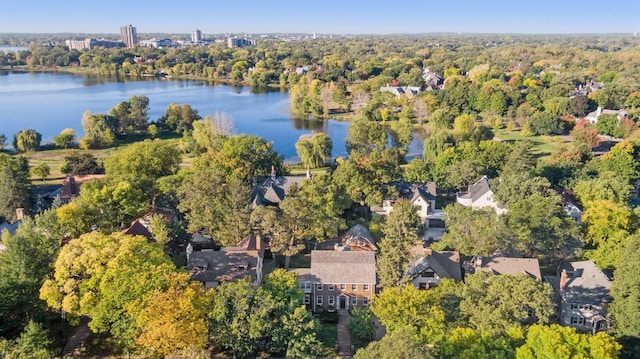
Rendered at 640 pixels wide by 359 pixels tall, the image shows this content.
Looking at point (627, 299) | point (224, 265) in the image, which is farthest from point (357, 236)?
point (627, 299)

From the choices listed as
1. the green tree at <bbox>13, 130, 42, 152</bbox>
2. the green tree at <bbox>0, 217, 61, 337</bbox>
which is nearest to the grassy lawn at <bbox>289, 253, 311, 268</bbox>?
the green tree at <bbox>0, 217, 61, 337</bbox>

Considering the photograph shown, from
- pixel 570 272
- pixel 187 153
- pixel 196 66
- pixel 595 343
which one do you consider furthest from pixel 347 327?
pixel 196 66

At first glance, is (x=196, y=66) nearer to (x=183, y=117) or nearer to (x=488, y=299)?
(x=183, y=117)

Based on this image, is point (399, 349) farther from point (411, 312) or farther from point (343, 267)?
point (343, 267)

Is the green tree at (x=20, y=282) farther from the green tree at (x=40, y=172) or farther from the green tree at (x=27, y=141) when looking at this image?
the green tree at (x=27, y=141)

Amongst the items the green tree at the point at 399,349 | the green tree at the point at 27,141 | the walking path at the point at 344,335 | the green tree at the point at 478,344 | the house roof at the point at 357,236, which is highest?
the green tree at the point at 27,141

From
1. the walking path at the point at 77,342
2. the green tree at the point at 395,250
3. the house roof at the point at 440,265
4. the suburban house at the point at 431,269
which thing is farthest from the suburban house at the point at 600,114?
the walking path at the point at 77,342
